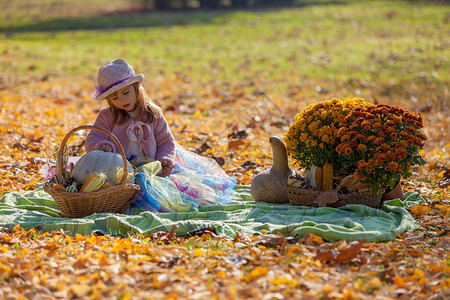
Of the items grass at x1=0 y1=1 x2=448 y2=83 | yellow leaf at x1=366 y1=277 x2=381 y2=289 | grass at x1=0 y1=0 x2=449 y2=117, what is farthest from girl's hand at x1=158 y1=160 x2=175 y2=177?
grass at x1=0 y1=1 x2=448 y2=83

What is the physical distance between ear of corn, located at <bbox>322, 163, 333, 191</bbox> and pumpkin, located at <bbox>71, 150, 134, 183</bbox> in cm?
174

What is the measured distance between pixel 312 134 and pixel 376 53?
10.6m

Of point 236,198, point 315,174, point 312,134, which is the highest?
point 312,134

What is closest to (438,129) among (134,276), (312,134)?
(312,134)

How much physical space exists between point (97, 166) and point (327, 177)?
6.78ft

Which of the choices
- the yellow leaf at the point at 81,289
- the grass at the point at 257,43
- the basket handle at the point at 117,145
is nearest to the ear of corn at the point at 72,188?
the basket handle at the point at 117,145

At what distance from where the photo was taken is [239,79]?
13.5 meters

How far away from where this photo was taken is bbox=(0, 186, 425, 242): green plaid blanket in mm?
4551

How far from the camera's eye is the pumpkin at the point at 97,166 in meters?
5.05

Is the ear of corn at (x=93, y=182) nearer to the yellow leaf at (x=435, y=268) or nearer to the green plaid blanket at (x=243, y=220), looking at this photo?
the green plaid blanket at (x=243, y=220)

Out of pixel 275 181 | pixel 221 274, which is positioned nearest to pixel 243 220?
pixel 275 181

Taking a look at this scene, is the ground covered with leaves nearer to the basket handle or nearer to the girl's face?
the basket handle

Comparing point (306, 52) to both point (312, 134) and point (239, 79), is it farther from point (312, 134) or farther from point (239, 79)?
point (312, 134)

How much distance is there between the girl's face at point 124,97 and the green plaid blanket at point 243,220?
3.71 ft
